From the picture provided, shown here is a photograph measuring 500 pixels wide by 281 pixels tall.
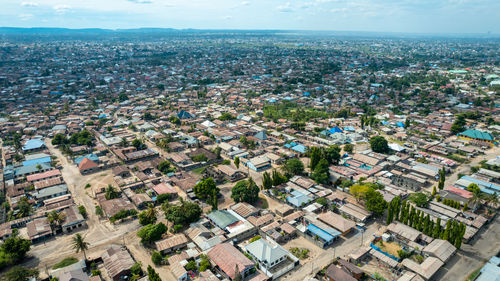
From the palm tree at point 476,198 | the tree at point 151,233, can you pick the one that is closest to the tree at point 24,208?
the tree at point 151,233

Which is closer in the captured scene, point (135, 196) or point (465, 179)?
point (135, 196)

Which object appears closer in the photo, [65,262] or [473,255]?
[65,262]

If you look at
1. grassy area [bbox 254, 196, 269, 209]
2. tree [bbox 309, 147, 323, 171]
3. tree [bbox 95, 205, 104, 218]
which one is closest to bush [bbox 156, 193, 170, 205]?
tree [bbox 95, 205, 104, 218]

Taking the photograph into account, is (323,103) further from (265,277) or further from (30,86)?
(30,86)

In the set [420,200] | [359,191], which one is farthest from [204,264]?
[420,200]

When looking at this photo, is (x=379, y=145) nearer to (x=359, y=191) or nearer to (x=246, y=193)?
(x=359, y=191)

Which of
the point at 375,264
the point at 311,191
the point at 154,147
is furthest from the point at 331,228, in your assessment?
→ the point at 154,147

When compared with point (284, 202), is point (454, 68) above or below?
above
